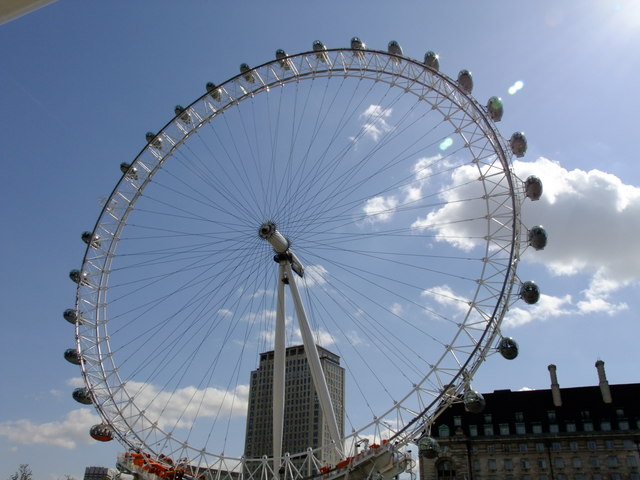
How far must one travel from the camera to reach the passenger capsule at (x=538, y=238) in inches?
1286

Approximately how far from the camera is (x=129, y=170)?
48062mm

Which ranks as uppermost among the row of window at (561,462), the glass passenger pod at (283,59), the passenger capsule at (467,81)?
the glass passenger pod at (283,59)

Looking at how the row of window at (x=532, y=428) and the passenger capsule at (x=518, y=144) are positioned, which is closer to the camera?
the passenger capsule at (x=518, y=144)

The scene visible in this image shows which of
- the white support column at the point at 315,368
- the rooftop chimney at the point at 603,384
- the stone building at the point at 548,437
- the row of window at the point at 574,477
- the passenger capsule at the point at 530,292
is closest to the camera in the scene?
the passenger capsule at the point at 530,292

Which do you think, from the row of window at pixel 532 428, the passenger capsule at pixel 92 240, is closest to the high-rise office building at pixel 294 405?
the row of window at pixel 532 428

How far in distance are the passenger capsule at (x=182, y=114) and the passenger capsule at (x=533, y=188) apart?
95.8 ft

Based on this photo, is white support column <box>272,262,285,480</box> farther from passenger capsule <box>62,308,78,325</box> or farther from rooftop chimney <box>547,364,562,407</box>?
rooftop chimney <box>547,364,562,407</box>

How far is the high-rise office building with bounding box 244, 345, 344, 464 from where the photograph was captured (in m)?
156

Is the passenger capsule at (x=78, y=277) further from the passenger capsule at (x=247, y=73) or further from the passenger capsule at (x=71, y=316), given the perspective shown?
the passenger capsule at (x=247, y=73)

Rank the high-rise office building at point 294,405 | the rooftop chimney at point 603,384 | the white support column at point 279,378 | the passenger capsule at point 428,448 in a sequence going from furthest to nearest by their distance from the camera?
the high-rise office building at point 294,405 < the rooftop chimney at point 603,384 < the white support column at point 279,378 < the passenger capsule at point 428,448

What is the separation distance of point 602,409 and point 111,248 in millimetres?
66797

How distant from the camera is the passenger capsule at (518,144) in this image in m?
35.1

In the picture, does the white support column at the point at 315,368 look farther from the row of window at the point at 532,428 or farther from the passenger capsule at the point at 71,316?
the row of window at the point at 532,428

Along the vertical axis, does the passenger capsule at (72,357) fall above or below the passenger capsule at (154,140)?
below
